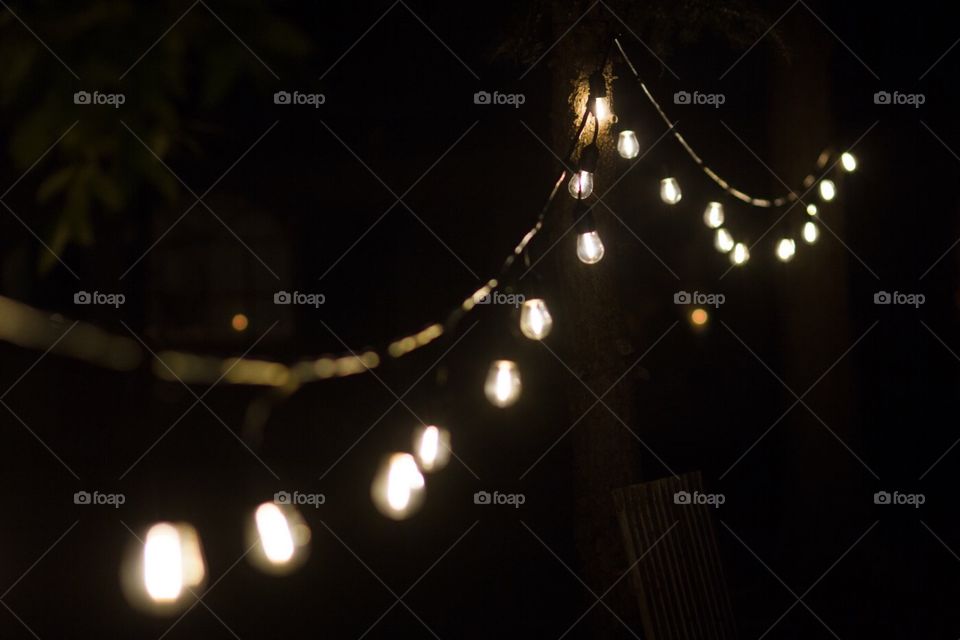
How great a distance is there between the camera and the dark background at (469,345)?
6875 mm

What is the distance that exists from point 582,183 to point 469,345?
3.77 m

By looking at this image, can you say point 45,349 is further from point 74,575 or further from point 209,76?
point 209,76

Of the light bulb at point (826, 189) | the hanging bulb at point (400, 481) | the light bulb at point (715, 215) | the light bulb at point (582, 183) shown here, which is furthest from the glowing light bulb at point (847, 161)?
the hanging bulb at point (400, 481)

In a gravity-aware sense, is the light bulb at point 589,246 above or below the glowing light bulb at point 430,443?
above

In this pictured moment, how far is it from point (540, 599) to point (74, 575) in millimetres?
3361

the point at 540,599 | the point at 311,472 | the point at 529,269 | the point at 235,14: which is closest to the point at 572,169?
the point at 529,269

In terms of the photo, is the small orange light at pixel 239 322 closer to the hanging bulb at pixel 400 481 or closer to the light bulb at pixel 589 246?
the light bulb at pixel 589 246

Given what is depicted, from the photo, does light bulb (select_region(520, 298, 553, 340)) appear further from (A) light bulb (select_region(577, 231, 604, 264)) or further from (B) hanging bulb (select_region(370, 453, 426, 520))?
(B) hanging bulb (select_region(370, 453, 426, 520))

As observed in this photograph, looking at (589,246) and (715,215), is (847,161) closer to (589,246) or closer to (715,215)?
(715,215)

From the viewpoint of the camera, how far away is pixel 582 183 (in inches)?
186

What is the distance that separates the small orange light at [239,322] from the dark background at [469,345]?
64 mm

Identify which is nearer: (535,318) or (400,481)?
(400,481)

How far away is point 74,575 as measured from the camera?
7023 mm

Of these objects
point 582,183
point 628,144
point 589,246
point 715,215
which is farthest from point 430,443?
point 715,215
